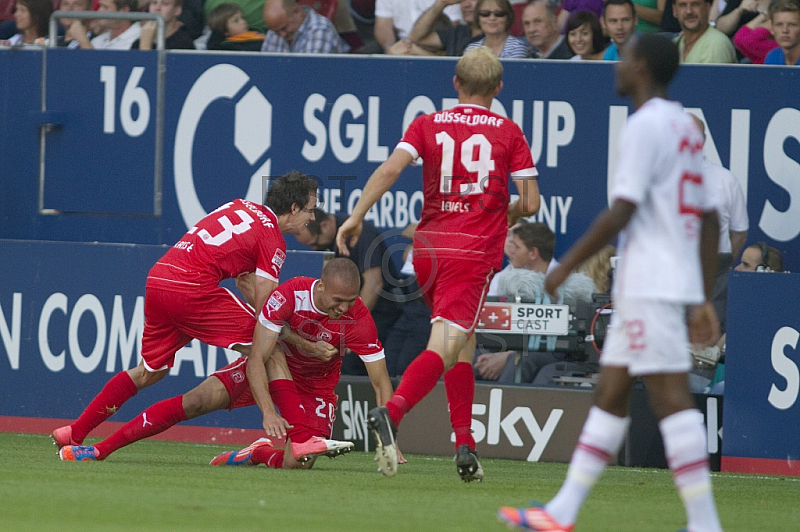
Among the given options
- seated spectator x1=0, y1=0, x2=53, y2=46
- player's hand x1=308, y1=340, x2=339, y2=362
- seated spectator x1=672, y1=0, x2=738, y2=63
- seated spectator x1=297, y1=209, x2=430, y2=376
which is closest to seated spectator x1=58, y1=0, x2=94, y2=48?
seated spectator x1=0, y1=0, x2=53, y2=46

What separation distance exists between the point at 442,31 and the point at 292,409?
5.32 m

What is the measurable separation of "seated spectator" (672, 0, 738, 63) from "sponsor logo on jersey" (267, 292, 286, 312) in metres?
4.62

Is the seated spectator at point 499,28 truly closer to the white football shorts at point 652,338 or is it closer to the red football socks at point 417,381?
the red football socks at point 417,381

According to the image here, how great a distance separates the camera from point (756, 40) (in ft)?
35.0

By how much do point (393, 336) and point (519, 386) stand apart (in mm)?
1294

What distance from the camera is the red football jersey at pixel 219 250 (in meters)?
7.60

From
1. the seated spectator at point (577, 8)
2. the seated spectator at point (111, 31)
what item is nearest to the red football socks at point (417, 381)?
the seated spectator at point (577, 8)

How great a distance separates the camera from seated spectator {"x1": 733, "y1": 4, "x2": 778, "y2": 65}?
10.6m

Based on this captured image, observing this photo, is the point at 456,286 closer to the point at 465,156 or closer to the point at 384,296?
the point at 465,156

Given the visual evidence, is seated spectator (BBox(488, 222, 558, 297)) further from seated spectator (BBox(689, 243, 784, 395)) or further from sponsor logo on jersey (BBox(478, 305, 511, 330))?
seated spectator (BBox(689, 243, 784, 395))

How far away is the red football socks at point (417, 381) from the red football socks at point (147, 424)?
5.50 ft

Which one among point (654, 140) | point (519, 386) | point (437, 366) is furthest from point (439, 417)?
point (654, 140)

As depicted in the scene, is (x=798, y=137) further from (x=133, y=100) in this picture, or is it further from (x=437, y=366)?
(x=133, y=100)

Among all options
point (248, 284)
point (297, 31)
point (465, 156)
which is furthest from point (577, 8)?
point (465, 156)
